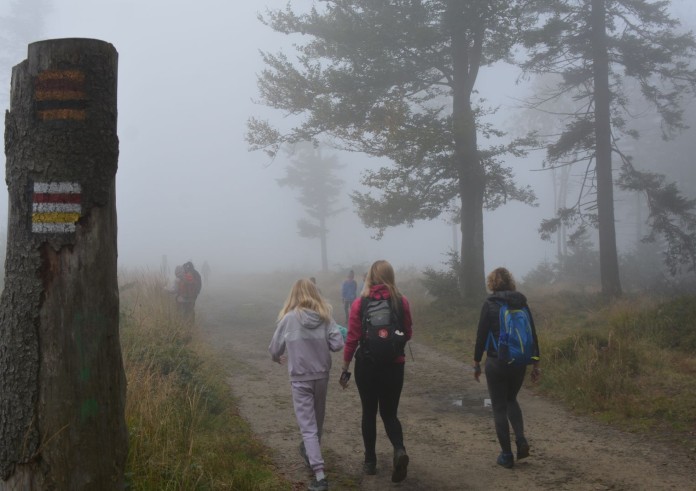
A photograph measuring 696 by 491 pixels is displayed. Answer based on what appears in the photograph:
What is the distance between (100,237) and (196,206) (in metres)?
124

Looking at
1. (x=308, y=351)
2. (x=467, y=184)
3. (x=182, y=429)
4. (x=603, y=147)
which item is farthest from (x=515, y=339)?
(x=603, y=147)

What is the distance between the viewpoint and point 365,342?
591 cm

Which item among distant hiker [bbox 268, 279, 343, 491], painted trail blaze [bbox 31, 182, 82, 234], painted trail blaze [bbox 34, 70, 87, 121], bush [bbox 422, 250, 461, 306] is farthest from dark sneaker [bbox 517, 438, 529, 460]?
bush [bbox 422, 250, 461, 306]

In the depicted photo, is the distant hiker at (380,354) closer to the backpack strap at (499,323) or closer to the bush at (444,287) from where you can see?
the backpack strap at (499,323)

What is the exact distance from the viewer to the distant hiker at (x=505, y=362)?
6145mm

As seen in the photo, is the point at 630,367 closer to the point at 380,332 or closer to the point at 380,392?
the point at 380,392

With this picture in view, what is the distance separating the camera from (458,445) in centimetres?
693

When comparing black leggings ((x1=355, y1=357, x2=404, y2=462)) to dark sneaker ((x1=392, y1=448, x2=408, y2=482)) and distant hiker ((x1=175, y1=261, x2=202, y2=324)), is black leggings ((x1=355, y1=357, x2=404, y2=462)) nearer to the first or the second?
dark sneaker ((x1=392, y1=448, x2=408, y2=482))

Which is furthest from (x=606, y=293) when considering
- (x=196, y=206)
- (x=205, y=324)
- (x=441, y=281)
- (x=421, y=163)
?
(x=196, y=206)

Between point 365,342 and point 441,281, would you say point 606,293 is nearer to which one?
point 441,281

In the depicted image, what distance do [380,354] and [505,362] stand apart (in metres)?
1.32

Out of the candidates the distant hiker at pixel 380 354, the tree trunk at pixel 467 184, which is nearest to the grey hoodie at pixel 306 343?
the distant hiker at pixel 380 354

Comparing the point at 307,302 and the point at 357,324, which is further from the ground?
the point at 307,302

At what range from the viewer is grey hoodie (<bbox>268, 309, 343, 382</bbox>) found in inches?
231
